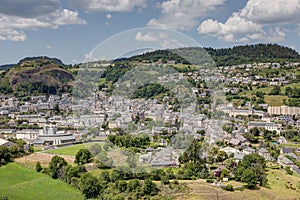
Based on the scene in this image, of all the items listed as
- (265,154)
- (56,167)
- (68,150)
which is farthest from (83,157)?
(265,154)

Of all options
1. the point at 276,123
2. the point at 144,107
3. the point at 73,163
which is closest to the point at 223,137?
the point at 144,107

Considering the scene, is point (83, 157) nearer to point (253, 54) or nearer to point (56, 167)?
point (56, 167)

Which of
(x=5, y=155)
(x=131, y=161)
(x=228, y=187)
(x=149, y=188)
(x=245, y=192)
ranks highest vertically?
(x=131, y=161)

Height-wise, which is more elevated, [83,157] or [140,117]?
[140,117]

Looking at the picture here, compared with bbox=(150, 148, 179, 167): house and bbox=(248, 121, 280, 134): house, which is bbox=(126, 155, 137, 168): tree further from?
bbox=(248, 121, 280, 134): house

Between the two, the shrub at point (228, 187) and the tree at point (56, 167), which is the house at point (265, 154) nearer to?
the shrub at point (228, 187)

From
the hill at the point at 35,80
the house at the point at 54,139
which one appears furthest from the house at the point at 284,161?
the hill at the point at 35,80

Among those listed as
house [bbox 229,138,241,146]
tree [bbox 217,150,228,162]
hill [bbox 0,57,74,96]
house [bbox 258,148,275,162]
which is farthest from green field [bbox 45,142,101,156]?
hill [bbox 0,57,74,96]
